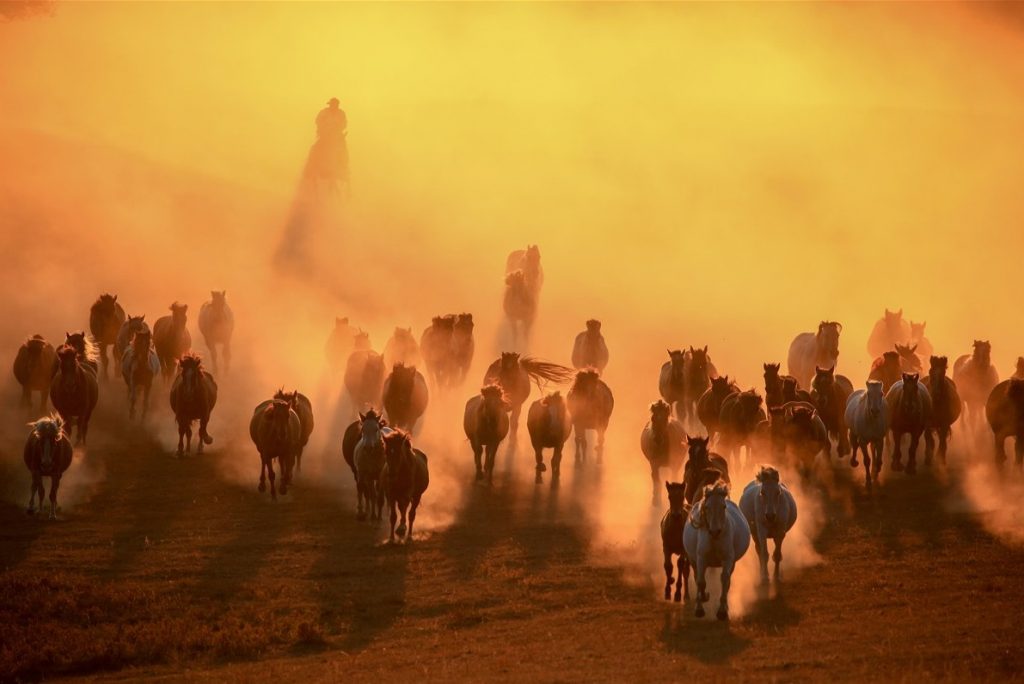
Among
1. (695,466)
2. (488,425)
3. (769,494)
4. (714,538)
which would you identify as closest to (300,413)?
(488,425)

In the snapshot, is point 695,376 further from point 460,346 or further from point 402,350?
point 402,350

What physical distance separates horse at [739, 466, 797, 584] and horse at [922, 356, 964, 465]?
914 centimetres

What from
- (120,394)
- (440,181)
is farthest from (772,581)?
(440,181)

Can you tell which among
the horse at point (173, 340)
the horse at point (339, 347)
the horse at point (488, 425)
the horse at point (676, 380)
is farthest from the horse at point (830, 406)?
the horse at point (173, 340)

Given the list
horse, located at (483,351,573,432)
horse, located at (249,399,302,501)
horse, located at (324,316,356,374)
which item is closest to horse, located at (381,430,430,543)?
horse, located at (249,399,302,501)

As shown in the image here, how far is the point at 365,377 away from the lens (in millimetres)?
39938

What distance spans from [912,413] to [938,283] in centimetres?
5386

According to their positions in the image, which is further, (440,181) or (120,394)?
(440,181)

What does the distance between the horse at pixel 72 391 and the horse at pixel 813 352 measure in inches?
792

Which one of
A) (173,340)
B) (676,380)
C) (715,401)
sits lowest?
(715,401)

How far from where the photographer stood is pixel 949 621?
2331 centimetres

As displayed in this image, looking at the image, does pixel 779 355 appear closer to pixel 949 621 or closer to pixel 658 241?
pixel 949 621

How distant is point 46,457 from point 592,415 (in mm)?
13337

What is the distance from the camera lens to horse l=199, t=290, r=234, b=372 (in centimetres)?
4503
